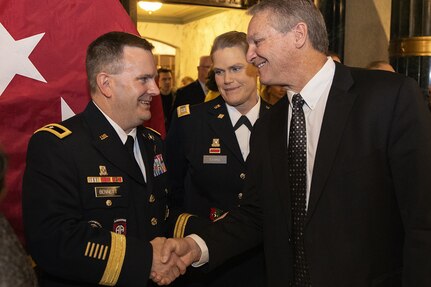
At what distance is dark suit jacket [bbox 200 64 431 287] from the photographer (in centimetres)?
188

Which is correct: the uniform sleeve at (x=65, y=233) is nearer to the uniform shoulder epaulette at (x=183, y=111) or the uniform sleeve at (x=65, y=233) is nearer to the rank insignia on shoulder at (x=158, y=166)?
the rank insignia on shoulder at (x=158, y=166)

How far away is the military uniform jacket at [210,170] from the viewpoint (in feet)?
9.24

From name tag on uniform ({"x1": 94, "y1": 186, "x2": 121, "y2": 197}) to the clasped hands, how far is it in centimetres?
25

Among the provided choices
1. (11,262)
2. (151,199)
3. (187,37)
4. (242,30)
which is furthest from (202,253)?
(187,37)

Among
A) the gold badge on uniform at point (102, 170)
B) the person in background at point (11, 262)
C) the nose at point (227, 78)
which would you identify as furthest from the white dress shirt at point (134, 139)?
the person in background at point (11, 262)

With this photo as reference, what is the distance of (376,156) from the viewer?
1.92 metres

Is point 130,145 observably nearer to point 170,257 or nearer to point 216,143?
point 170,257

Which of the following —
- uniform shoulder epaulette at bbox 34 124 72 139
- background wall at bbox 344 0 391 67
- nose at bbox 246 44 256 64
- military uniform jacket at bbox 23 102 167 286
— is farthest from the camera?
background wall at bbox 344 0 391 67

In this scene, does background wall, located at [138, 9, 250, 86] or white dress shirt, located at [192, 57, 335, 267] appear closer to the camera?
white dress shirt, located at [192, 57, 335, 267]

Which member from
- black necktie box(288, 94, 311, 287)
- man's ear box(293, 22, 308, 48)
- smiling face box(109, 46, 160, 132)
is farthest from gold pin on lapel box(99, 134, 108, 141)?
man's ear box(293, 22, 308, 48)

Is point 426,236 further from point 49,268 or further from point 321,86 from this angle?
point 49,268

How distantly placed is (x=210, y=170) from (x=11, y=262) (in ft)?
6.43

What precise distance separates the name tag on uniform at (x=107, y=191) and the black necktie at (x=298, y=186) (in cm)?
65

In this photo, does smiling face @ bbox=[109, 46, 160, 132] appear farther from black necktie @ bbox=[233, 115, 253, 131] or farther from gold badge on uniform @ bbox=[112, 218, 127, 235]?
black necktie @ bbox=[233, 115, 253, 131]
